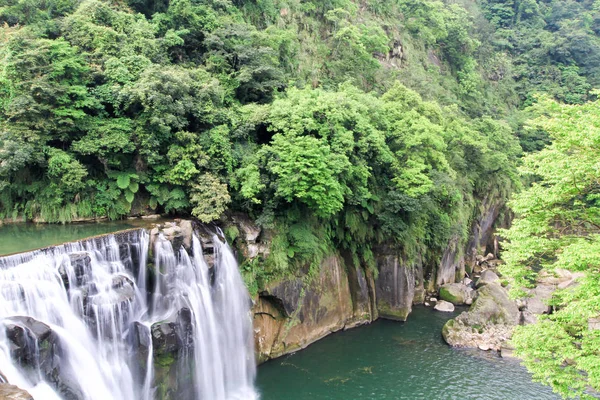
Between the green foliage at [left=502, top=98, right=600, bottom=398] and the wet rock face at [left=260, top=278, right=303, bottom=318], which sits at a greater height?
the green foliage at [left=502, top=98, right=600, bottom=398]

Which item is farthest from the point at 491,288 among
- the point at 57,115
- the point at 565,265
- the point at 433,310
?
the point at 57,115

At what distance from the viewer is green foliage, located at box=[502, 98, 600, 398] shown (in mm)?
8531

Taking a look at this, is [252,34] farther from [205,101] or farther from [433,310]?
[433,310]

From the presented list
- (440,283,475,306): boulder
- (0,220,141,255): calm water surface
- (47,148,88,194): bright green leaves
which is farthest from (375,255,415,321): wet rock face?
(47,148,88,194): bright green leaves

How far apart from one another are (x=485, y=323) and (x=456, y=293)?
13.8 ft

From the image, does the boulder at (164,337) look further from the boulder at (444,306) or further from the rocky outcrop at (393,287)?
the boulder at (444,306)

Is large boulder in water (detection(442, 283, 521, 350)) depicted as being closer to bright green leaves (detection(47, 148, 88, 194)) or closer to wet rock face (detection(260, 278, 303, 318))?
wet rock face (detection(260, 278, 303, 318))

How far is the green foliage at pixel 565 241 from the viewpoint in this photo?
8531 millimetres

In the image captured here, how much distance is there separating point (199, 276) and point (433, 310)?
15396mm

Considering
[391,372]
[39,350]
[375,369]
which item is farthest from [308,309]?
[39,350]

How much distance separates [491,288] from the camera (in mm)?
24234

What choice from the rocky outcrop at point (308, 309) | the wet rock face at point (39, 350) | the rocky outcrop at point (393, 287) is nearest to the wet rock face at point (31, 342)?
the wet rock face at point (39, 350)

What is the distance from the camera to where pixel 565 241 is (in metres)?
9.91

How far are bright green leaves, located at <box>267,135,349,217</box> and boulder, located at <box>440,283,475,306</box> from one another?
12.5 m
